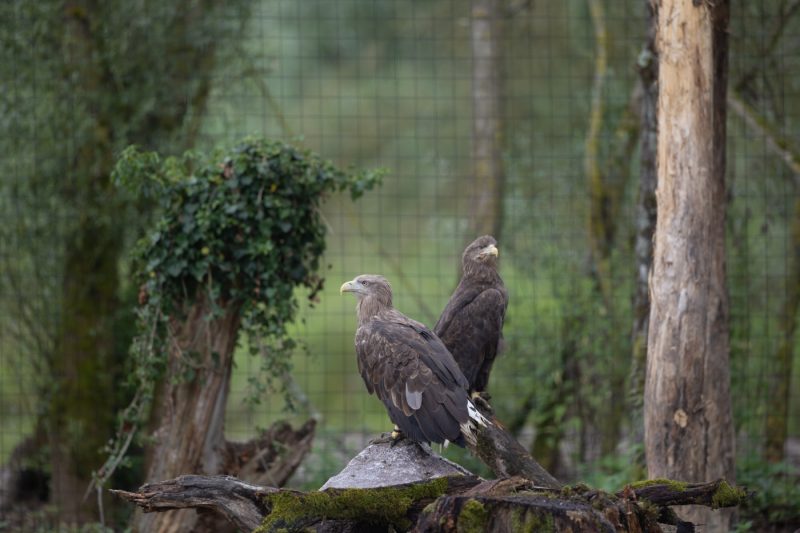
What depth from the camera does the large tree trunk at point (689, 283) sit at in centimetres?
468

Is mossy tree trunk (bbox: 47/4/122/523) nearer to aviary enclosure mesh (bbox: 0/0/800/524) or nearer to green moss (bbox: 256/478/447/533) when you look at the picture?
aviary enclosure mesh (bbox: 0/0/800/524)

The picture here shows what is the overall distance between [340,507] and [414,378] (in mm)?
745

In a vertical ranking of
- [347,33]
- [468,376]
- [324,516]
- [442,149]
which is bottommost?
[324,516]

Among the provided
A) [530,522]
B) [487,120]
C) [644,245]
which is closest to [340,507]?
[530,522]

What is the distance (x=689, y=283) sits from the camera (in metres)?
4.72

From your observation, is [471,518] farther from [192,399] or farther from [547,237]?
[547,237]

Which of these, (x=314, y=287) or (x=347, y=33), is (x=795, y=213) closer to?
(x=314, y=287)

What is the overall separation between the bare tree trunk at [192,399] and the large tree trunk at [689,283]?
2.18m

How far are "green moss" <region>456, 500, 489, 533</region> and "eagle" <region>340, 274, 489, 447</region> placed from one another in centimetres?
70

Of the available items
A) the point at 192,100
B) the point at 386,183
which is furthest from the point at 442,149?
the point at 192,100

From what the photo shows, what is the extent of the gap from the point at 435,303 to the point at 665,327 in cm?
313

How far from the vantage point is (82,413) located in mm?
6344

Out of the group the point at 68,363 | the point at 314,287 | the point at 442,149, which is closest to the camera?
the point at 314,287

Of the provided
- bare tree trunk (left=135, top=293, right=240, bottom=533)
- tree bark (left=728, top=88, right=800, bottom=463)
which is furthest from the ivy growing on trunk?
tree bark (left=728, top=88, right=800, bottom=463)
